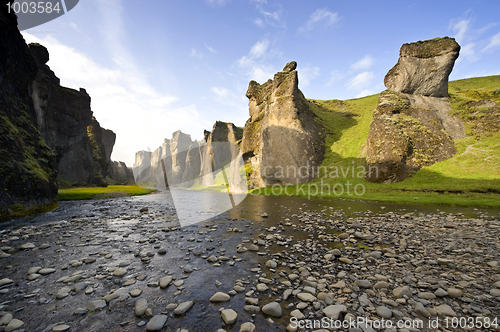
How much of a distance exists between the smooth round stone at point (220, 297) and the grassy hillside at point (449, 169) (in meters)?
22.5

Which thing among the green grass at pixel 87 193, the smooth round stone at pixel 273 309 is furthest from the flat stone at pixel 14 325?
the green grass at pixel 87 193

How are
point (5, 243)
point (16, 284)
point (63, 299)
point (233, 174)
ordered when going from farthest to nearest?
1. point (233, 174)
2. point (5, 243)
3. point (16, 284)
4. point (63, 299)

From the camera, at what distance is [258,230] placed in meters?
11.0

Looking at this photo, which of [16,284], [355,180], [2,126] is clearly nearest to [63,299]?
[16,284]

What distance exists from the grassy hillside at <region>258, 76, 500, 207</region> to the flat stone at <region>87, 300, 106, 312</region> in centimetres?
2510

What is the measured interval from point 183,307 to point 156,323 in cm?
62

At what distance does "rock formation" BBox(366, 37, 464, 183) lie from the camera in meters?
29.1

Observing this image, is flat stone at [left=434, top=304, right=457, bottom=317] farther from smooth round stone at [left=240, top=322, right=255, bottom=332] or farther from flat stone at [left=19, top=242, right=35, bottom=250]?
flat stone at [left=19, top=242, right=35, bottom=250]

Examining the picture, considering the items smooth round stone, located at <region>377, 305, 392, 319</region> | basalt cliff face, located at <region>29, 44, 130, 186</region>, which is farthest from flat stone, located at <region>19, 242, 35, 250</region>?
basalt cliff face, located at <region>29, 44, 130, 186</region>

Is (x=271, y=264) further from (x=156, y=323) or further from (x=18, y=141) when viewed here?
(x=18, y=141)

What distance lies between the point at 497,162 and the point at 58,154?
102273 mm

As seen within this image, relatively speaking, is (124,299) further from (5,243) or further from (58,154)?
(58,154)

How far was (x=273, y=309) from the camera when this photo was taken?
395 centimetres

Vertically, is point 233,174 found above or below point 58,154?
below
